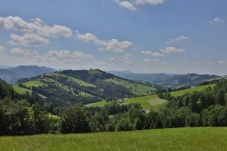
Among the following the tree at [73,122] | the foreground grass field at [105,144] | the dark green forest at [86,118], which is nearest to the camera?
the foreground grass field at [105,144]

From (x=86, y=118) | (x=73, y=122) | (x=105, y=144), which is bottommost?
(x=73, y=122)

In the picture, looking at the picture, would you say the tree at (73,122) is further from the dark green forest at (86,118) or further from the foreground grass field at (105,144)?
the foreground grass field at (105,144)

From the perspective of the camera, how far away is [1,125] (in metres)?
61.3

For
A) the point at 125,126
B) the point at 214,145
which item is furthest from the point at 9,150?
the point at 125,126

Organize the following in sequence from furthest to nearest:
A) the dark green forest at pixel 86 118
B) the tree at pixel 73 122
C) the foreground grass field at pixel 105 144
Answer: the tree at pixel 73 122 < the dark green forest at pixel 86 118 < the foreground grass field at pixel 105 144

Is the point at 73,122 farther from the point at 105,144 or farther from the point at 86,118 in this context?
the point at 105,144

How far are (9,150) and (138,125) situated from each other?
7575cm

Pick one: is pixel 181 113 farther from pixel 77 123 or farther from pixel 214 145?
pixel 214 145

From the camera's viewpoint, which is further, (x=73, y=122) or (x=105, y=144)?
(x=73, y=122)

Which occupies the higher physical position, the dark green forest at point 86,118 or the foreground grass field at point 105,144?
the foreground grass field at point 105,144

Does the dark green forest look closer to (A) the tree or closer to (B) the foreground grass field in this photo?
(A) the tree

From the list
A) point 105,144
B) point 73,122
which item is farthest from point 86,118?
point 105,144

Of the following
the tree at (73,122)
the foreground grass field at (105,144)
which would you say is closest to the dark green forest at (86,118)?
the tree at (73,122)

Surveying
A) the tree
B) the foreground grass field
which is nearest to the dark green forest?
the tree
